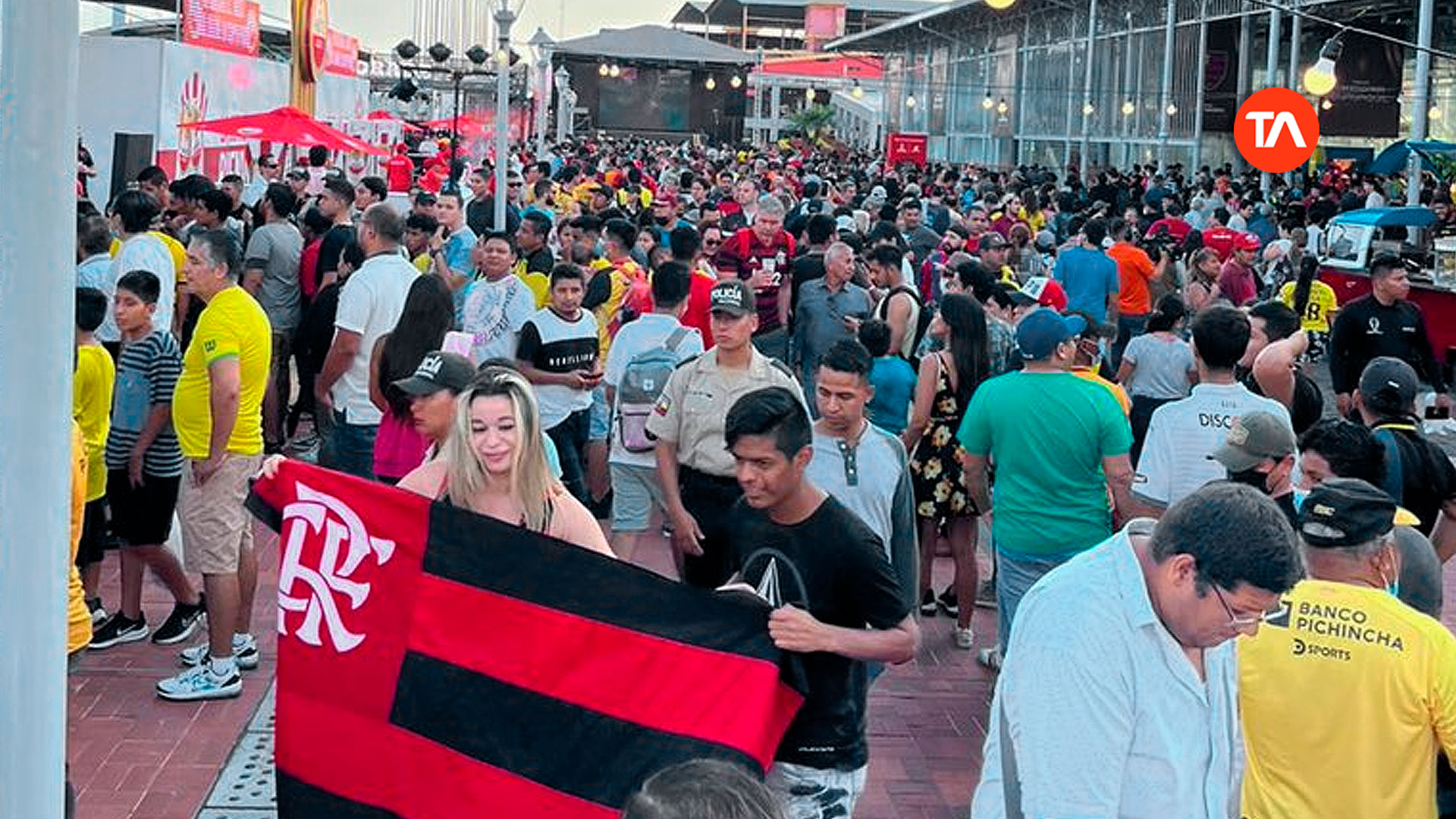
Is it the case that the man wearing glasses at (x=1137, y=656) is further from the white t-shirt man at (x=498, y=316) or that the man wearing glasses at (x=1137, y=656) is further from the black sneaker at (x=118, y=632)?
the white t-shirt man at (x=498, y=316)

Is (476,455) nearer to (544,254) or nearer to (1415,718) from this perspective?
(1415,718)

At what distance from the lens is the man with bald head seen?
1179cm

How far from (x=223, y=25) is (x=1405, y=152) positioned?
670 inches

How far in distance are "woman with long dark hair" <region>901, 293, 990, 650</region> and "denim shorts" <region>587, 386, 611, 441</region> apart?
6.68ft

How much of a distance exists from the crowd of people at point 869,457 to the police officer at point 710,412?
0.02m

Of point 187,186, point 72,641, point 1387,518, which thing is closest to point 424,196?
point 187,186

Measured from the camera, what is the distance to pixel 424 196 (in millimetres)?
15195

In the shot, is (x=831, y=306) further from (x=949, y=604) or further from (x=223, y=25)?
(x=223, y=25)

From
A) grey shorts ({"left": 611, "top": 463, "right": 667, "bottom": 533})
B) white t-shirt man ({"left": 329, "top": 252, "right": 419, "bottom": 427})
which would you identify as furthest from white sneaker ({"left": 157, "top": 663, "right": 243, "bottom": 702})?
grey shorts ({"left": 611, "top": 463, "right": 667, "bottom": 533})

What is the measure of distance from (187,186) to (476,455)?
8.69 metres

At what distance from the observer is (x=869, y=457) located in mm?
6527

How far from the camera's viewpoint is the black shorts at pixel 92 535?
8.45m
